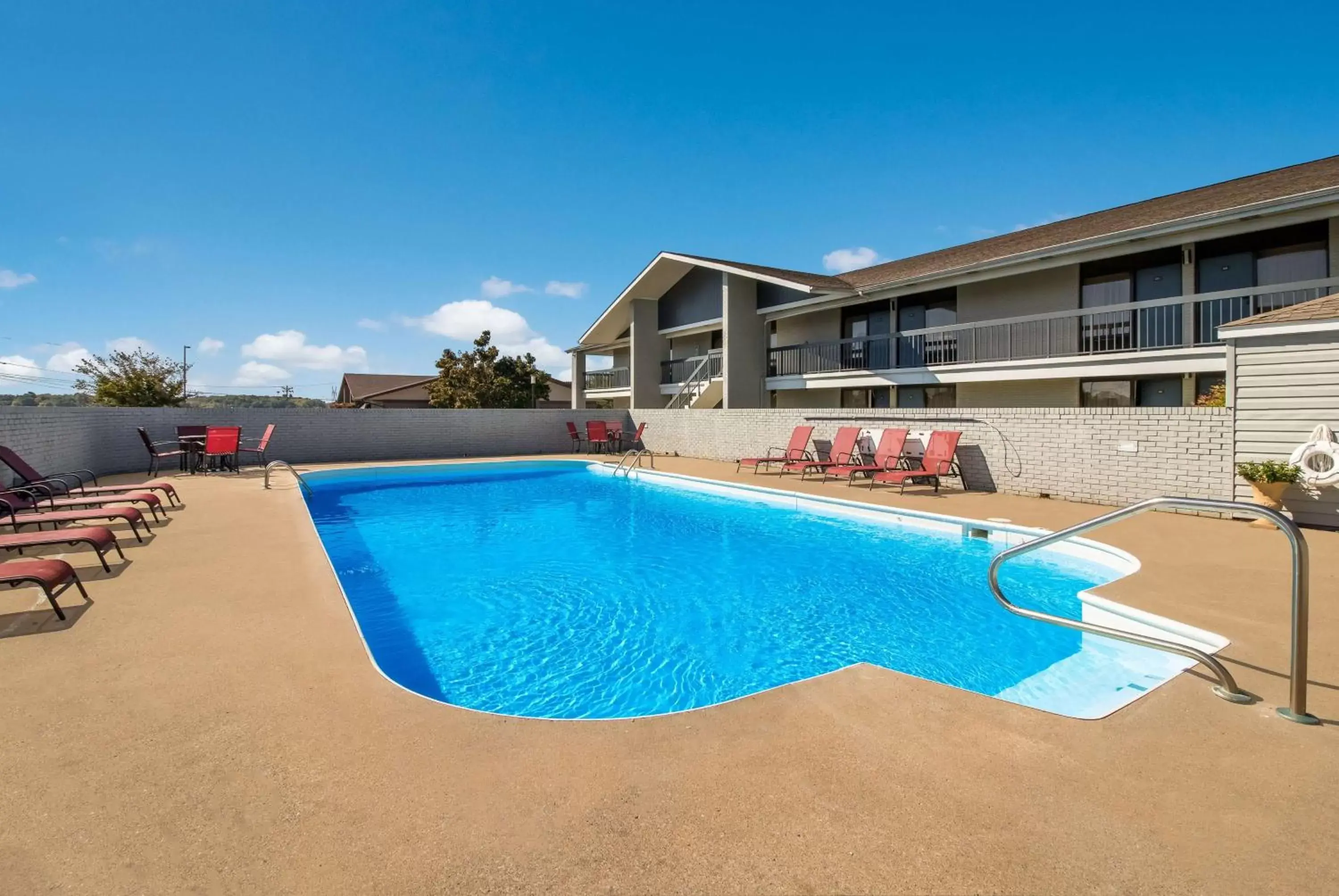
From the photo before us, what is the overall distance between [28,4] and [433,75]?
7.14 metres

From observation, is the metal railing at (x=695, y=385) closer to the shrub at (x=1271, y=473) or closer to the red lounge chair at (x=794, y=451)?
the red lounge chair at (x=794, y=451)

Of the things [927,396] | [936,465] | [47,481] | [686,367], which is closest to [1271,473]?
[936,465]

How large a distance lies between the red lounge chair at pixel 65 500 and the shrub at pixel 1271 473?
14.4 meters

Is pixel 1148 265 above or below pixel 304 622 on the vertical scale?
above

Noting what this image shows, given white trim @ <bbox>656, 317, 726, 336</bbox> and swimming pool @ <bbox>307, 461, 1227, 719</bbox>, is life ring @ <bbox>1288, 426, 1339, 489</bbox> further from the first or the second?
white trim @ <bbox>656, 317, 726, 336</bbox>

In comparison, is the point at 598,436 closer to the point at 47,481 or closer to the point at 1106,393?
the point at 47,481

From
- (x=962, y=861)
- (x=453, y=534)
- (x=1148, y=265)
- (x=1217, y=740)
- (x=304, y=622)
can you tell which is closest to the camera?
(x=962, y=861)

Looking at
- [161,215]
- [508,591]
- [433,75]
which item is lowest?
[508,591]

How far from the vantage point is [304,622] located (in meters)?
4.34

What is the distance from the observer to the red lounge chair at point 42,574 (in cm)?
409

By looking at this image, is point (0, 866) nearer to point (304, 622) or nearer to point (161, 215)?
point (304, 622)

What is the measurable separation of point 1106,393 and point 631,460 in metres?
12.9

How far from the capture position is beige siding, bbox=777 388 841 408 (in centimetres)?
2147

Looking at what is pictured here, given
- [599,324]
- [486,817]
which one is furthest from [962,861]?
[599,324]
